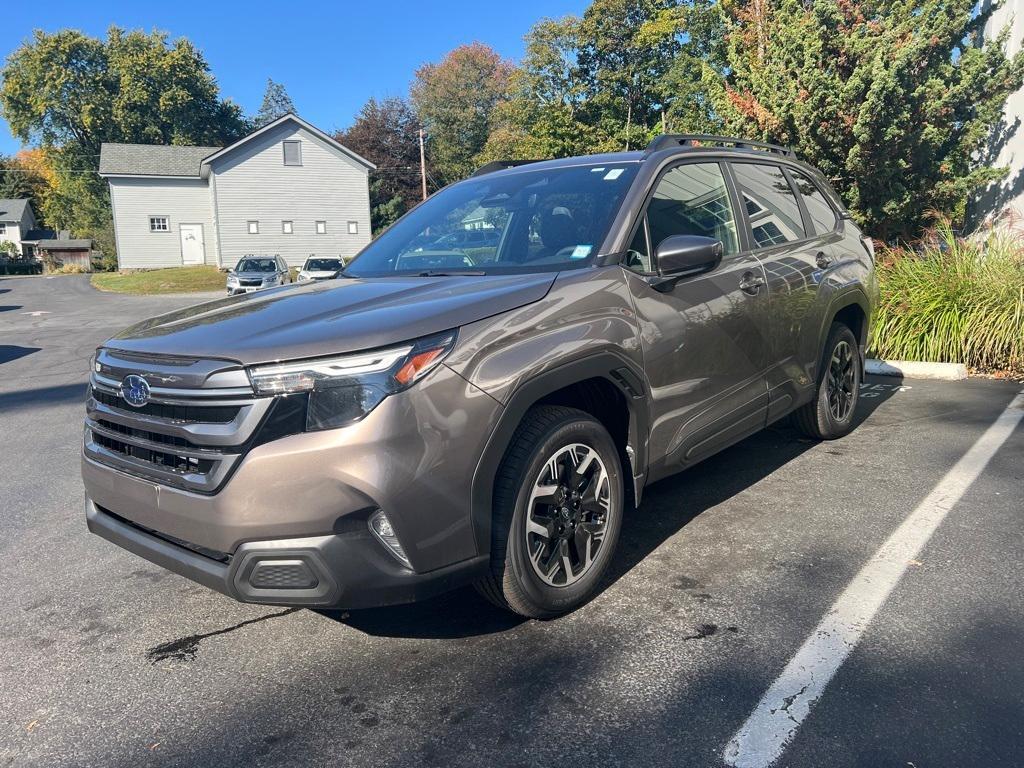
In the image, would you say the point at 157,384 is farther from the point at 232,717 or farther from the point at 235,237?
the point at 235,237

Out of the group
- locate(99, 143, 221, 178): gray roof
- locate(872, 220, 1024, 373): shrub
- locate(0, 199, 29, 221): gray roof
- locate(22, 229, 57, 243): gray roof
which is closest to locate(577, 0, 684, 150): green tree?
locate(99, 143, 221, 178): gray roof

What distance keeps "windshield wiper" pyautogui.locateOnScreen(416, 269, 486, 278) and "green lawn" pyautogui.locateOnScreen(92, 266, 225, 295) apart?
30989 millimetres

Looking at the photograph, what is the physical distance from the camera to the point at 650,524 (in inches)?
162

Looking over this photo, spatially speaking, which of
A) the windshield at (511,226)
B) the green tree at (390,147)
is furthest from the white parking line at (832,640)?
the green tree at (390,147)

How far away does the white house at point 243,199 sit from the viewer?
133ft

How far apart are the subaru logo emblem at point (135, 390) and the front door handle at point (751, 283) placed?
2809 mm

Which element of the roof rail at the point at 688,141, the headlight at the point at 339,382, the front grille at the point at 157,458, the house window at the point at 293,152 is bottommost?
the front grille at the point at 157,458

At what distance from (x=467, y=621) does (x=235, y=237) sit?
40.9m

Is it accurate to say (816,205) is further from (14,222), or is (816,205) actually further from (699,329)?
(14,222)

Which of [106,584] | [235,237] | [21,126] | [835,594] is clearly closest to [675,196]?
[835,594]

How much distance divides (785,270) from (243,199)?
4038 cm

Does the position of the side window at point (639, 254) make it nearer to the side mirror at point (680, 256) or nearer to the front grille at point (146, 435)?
the side mirror at point (680, 256)

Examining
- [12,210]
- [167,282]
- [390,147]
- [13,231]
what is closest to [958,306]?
[167,282]

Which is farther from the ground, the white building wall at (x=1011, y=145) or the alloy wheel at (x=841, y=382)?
the white building wall at (x=1011, y=145)
